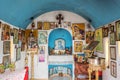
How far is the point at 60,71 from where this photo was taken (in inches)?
298

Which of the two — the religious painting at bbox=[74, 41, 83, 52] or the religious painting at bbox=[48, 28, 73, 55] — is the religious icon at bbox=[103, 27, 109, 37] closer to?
the religious painting at bbox=[74, 41, 83, 52]

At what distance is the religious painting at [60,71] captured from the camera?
24.5 ft

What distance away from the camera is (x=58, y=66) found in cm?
754

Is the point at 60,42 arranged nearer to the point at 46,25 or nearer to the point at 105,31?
the point at 46,25

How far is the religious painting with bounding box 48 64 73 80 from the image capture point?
24.5ft

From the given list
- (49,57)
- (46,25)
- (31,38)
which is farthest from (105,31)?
(31,38)

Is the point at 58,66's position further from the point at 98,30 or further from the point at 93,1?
→ the point at 93,1

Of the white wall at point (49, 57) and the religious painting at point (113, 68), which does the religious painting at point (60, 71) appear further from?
the religious painting at point (113, 68)

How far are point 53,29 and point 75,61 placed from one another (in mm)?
1251

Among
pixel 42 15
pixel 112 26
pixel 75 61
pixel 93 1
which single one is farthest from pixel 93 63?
pixel 42 15

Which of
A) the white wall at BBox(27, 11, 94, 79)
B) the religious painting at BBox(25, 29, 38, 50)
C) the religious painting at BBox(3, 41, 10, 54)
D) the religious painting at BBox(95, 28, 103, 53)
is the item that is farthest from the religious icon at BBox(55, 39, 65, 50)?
the religious painting at BBox(3, 41, 10, 54)

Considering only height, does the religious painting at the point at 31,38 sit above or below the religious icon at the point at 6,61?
above

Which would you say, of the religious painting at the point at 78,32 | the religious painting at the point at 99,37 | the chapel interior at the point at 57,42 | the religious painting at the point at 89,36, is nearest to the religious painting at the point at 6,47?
the chapel interior at the point at 57,42

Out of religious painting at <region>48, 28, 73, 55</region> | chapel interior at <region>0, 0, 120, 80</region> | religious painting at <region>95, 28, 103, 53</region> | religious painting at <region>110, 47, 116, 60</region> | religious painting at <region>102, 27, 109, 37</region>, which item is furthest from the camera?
religious painting at <region>48, 28, 73, 55</region>
